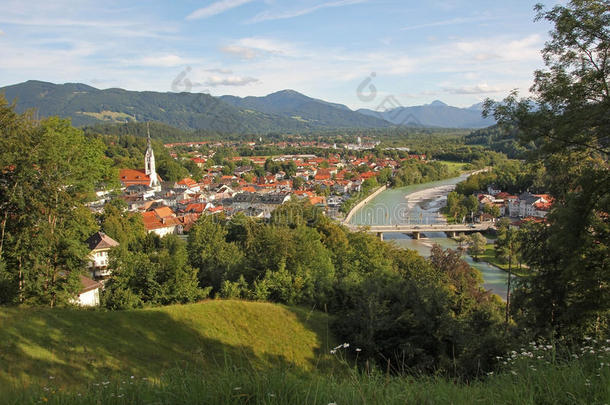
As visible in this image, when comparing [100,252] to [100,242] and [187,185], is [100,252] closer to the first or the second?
[100,242]

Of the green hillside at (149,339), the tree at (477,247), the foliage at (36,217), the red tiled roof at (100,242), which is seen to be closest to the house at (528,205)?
the tree at (477,247)

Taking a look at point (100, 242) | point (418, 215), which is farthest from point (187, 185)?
point (100, 242)

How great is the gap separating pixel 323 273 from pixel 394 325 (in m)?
5.09

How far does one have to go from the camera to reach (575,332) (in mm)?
5648

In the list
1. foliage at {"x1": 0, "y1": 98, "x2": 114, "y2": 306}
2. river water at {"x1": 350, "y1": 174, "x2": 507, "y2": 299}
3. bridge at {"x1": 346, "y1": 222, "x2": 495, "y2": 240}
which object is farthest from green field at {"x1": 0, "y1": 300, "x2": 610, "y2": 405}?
bridge at {"x1": 346, "y1": 222, "x2": 495, "y2": 240}

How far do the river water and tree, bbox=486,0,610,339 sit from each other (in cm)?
1381

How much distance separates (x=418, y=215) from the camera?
36.5 metres

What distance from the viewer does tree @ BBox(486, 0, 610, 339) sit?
4766mm

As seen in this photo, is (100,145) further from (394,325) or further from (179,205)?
(179,205)

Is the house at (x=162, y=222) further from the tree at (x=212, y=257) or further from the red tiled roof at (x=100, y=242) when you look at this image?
the tree at (x=212, y=257)

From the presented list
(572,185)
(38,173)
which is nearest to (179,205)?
(38,173)

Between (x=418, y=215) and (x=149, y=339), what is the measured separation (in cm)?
3142

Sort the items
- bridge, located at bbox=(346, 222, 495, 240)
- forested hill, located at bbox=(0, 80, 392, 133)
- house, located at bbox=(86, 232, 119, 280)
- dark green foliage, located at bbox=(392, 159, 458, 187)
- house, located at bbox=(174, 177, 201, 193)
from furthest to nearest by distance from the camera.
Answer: forested hill, located at bbox=(0, 80, 392, 133) < dark green foliage, located at bbox=(392, 159, 458, 187) < house, located at bbox=(174, 177, 201, 193) < bridge, located at bbox=(346, 222, 495, 240) < house, located at bbox=(86, 232, 119, 280)

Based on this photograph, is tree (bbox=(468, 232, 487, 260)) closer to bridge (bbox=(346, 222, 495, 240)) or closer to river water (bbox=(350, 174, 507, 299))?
river water (bbox=(350, 174, 507, 299))
